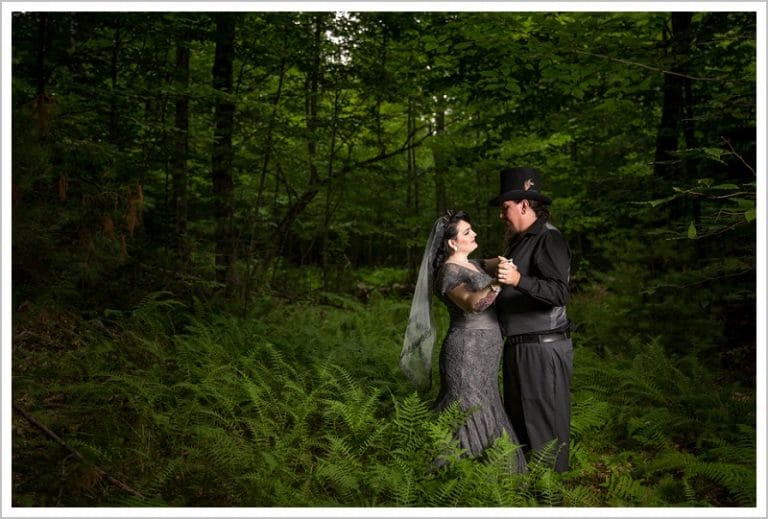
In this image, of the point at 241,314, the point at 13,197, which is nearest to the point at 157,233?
the point at 241,314

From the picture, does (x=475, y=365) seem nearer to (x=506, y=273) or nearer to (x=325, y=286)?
(x=506, y=273)

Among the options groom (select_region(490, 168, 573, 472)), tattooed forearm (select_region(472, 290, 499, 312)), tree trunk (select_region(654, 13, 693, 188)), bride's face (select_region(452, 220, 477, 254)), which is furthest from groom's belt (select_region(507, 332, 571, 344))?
tree trunk (select_region(654, 13, 693, 188))

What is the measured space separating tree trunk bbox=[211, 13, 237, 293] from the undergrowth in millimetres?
1477

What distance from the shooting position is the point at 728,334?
771cm

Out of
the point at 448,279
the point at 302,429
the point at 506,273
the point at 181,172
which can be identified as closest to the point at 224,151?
the point at 181,172

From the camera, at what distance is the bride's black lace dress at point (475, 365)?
419 cm

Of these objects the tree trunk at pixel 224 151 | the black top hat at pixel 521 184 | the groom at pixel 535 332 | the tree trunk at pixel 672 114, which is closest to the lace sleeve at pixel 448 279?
the groom at pixel 535 332

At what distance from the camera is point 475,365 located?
423 centimetres

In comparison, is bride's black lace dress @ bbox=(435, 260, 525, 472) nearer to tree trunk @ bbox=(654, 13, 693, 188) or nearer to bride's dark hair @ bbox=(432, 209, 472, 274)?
bride's dark hair @ bbox=(432, 209, 472, 274)

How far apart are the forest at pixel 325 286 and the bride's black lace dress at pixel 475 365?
228mm

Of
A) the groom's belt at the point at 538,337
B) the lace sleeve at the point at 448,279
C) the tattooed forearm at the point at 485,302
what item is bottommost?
the groom's belt at the point at 538,337

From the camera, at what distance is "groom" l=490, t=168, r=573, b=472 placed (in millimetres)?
4090

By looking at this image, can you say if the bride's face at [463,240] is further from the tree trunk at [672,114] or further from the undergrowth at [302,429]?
the tree trunk at [672,114]

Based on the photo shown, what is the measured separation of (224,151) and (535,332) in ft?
18.0
